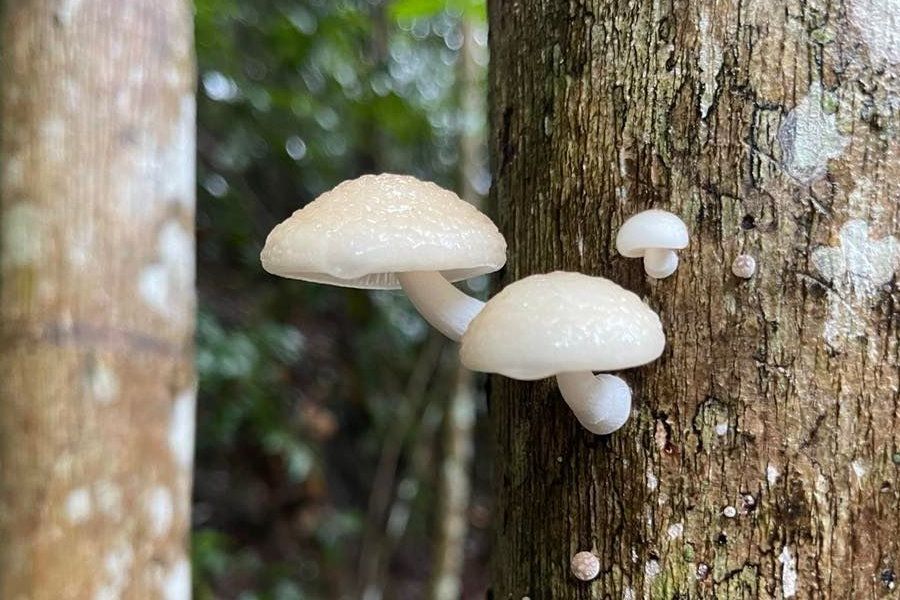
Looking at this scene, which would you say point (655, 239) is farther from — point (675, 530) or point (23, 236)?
point (23, 236)

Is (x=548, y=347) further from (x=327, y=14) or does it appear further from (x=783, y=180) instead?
(x=327, y=14)

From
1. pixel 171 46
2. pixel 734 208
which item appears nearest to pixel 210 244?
pixel 171 46

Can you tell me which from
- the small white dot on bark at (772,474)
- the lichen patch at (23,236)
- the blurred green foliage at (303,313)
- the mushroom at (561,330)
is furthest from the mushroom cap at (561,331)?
the blurred green foliage at (303,313)

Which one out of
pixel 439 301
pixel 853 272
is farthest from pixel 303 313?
pixel 853 272

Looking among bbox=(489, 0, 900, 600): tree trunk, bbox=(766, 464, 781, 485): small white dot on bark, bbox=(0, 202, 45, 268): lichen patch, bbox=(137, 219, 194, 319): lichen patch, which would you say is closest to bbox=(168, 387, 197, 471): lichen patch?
bbox=(137, 219, 194, 319): lichen patch

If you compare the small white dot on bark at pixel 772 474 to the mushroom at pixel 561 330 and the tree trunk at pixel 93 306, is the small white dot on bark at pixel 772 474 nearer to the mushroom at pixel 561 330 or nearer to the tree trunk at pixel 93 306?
the mushroom at pixel 561 330

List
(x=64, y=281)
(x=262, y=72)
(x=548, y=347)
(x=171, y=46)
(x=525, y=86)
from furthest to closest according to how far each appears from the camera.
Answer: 1. (x=262, y=72)
2. (x=171, y=46)
3. (x=64, y=281)
4. (x=525, y=86)
5. (x=548, y=347)
